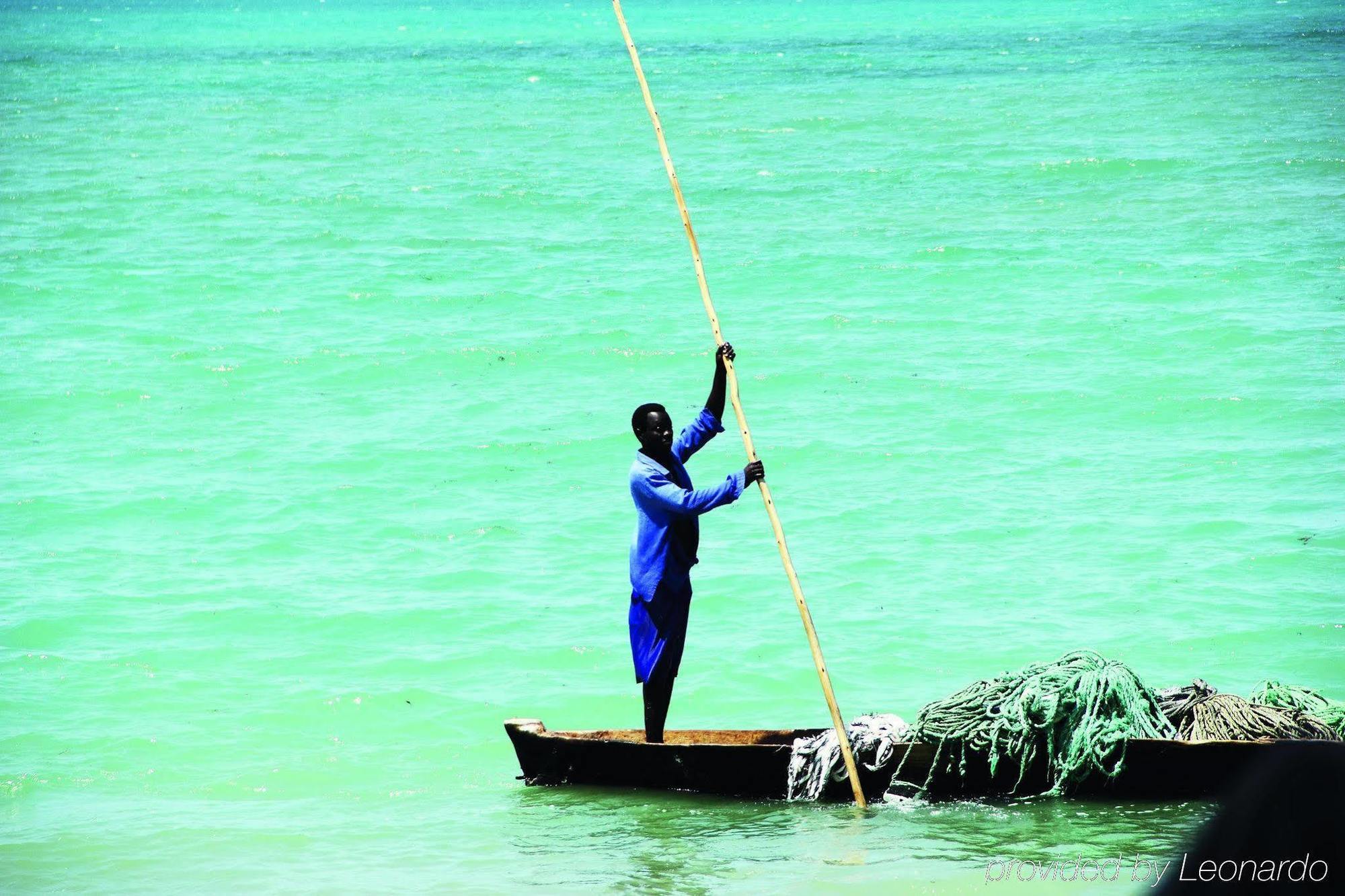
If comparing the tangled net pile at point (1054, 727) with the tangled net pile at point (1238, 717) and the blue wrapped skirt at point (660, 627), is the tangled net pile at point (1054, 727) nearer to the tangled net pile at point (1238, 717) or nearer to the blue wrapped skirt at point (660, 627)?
the tangled net pile at point (1238, 717)

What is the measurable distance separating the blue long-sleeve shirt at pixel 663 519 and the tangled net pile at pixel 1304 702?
2.18 m

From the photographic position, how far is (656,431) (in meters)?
5.95

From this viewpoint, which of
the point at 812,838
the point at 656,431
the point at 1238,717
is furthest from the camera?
the point at 656,431

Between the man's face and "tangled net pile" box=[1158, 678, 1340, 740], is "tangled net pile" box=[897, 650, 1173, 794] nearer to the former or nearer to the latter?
"tangled net pile" box=[1158, 678, 1340, 740]

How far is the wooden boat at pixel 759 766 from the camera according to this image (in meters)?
5.64

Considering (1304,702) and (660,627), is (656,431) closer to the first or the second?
(660,627)

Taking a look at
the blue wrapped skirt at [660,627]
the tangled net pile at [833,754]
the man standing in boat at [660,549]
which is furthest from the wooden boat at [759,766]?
the blue wrapped skirt at [660,627]

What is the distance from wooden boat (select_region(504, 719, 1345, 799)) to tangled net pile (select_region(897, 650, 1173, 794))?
55 mm

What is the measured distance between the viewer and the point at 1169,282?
18578 mm

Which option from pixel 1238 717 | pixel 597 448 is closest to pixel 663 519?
pixel 1238 717

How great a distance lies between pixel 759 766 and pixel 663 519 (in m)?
0.99

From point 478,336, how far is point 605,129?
12887mm

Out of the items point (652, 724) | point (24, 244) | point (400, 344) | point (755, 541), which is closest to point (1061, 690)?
point (652, 724)

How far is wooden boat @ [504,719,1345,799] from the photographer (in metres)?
5.64
